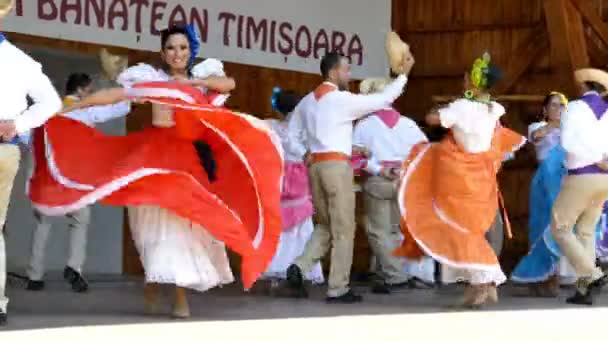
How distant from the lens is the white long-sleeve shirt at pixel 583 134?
8234 millimetres

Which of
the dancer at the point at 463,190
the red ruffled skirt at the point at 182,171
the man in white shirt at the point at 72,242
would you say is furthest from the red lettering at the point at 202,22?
the red ruffled skirt at the point at 182,171

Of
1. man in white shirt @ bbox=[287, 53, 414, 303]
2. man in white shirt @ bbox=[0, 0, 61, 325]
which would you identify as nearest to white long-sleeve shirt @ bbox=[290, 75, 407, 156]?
man in white shirt @ bbox=[287, 53, 414, 303]

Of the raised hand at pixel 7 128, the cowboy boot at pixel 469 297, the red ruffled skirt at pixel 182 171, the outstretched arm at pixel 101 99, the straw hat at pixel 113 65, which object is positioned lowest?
the cowboy boot at pixel 469 297

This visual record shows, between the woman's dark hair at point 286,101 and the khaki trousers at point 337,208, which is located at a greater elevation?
the woman's dark hair at point 286,101

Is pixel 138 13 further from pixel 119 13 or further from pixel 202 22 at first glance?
pixel 202 22

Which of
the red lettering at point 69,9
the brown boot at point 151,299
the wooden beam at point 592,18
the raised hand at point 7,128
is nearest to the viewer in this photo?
the raised hand at point 7,128

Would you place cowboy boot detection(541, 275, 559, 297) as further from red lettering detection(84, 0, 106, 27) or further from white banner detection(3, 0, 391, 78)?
red lettering detection(84, 0, 106, 27)

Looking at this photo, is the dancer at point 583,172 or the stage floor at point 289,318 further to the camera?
the dancer at point 583,172

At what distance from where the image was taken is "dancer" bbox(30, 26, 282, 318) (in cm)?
669

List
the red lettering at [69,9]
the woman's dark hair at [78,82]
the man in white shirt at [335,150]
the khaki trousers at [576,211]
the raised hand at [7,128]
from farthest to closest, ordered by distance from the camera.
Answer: the red lettering at [69,9], the woman's dark hair at [78,82], the khaki trousers at [576,211], the man in white shirt at [335,150], the raised hand at [7,128]

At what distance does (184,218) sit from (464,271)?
1963mm

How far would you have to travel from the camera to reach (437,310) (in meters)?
7.82

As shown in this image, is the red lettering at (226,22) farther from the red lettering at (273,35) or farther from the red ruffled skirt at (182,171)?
the red ruffled skirt at (182,171)

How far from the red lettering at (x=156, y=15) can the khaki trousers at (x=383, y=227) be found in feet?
6.90
